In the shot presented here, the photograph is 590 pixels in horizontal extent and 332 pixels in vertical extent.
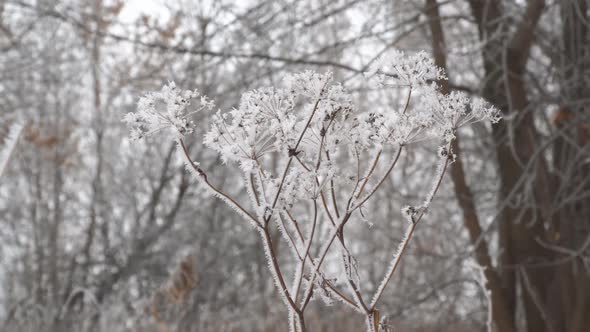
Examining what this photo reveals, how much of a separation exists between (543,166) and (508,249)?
0.54 metres

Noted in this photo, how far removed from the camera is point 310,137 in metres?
1.00

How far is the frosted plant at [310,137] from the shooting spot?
2.90 ft

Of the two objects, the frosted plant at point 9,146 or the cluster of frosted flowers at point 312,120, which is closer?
the cluster of frosted flowers at point 312,120

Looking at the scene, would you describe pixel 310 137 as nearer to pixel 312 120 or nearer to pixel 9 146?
pixel 312 120

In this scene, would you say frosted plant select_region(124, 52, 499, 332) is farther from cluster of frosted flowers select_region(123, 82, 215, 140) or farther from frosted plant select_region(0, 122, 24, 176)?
frosted plant select_region(0, 122, 24, 176)

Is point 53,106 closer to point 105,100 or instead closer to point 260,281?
point 105,100

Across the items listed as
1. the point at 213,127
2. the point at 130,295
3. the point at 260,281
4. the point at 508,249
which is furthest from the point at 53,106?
the point at 213,127

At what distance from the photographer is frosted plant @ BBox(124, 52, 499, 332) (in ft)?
2.90

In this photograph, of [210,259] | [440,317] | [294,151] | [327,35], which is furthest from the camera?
[210,259]

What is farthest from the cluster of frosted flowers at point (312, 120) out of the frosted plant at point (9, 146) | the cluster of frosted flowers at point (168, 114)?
the frosted plant at point (9, 146)

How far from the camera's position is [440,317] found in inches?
196

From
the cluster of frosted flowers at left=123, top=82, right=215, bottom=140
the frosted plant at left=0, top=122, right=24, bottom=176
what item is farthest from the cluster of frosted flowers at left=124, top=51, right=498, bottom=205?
the frosted plant at left=0, top=122, right=24, bottom=176

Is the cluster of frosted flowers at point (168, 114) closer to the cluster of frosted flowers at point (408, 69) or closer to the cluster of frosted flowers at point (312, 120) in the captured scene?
the cluster of frosted flowers at point (312, 120)

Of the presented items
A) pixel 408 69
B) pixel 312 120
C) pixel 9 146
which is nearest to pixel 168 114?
pixel 312 120
